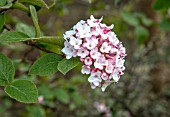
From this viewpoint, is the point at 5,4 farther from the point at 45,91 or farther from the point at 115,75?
the point at 45,91

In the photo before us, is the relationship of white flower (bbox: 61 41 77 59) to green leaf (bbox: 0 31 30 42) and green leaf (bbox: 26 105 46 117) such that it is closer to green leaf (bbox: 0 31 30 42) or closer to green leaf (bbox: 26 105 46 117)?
green leaf (bbox: 0 31 30 42)

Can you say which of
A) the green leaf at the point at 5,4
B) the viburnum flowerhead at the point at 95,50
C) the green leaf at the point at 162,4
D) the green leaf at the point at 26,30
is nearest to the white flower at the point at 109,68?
the viburnum flowerhead at the point at 95,50

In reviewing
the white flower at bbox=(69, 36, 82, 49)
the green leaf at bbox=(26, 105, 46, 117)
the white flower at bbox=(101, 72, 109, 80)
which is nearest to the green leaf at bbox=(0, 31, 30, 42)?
the white flower at bbox=(69, 36, 82, 49)

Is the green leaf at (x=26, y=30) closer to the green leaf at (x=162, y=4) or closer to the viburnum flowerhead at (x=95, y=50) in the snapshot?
the viburnum flowerhead at (x=95, y=50)

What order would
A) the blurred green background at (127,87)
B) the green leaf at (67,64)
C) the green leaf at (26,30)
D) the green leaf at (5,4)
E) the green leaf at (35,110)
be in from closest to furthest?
the green leaf at (67,64), the green leaf at (5,4), the green leaf at (26,30), the green leaf at (35,110), the blurred green background at (127,87)

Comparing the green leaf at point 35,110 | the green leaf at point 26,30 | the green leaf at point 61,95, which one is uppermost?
the green leaf at point 61,95

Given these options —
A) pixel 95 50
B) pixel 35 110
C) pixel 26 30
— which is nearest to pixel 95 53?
pixel 95 50

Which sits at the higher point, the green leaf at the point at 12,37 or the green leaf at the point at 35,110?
the green leaf at the point at 35,110
